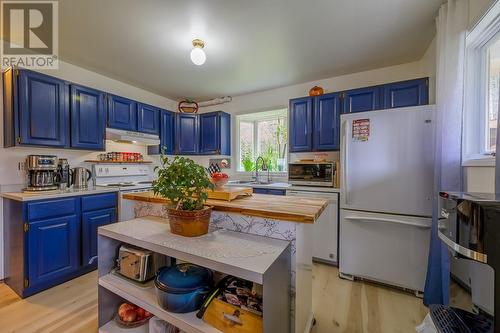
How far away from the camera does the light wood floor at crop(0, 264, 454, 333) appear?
1537 mm

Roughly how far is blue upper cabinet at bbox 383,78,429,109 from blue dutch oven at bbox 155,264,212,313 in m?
2.67

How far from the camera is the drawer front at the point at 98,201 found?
7.48ft

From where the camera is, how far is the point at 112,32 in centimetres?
198

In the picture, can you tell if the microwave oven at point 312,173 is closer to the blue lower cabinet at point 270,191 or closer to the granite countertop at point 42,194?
the blue lower cabinet at point 270,191

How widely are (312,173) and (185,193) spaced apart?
6.36ft

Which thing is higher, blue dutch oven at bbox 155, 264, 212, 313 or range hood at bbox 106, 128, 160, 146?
range hood at bbox 106, 128, 160, 146

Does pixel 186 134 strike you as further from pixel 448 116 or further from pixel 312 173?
pixel 448 116

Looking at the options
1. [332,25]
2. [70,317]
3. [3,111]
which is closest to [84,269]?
[70,317]

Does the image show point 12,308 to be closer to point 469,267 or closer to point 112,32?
point 112,32

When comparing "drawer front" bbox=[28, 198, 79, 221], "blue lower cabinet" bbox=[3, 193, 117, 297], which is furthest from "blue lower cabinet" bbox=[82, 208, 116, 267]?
"drawer front" bbox=[28, 198, 79, 221]

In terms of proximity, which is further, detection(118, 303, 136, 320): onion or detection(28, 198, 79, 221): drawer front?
detection(28, 198, 79, 221): drawer front

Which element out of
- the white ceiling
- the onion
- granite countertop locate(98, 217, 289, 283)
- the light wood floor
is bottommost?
the light wood floor

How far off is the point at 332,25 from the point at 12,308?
3718 millimetres

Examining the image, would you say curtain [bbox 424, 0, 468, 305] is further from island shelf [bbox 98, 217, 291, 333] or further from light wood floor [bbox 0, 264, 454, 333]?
island shelf [bbox 98, 217, 291, 333]
